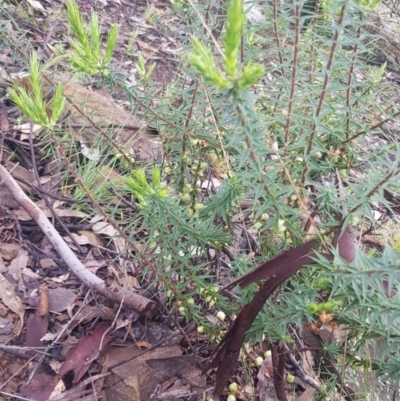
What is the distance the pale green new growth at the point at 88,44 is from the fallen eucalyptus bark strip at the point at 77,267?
2.68 ft

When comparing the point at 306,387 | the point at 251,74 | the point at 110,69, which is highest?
the point at 251,74

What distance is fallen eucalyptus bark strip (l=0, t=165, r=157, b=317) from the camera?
1.65 meters

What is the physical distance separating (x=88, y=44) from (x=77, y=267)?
92 centimetres

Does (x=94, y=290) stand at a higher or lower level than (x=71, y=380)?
higher

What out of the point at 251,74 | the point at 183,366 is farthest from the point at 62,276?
the point at 251,74

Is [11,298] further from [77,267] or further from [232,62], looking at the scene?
[232,62]

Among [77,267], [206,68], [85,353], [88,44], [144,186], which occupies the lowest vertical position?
[85,353]

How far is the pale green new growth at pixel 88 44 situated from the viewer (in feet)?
3.52

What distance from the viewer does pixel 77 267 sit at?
5.74ft

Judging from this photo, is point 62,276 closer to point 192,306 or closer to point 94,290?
point 94,290

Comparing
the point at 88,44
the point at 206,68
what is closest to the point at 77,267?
the point at 88,44

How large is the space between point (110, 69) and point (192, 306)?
2.56 ft

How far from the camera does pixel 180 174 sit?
1.55 meters

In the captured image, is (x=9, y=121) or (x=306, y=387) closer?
(x=306, y=387)
